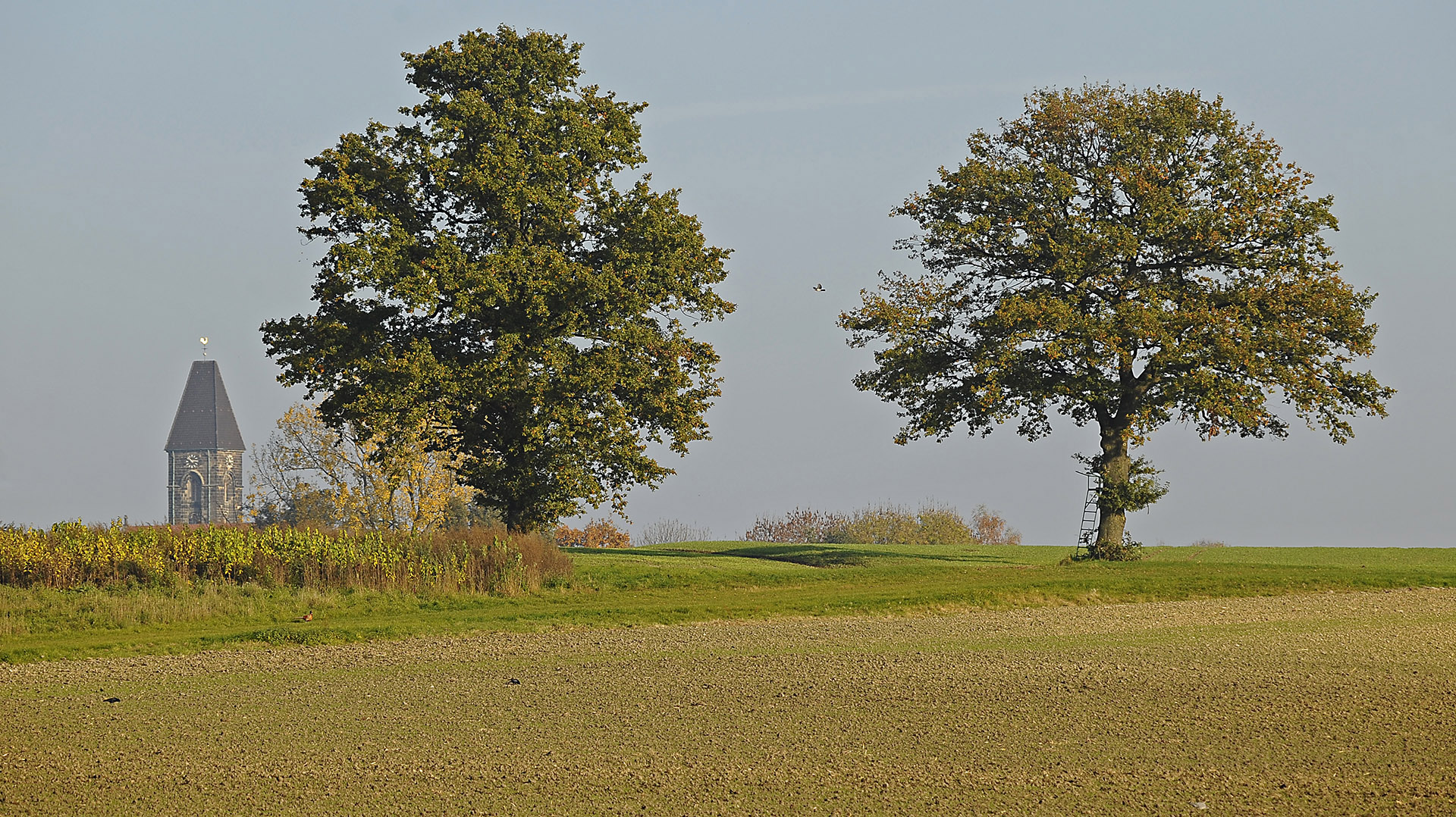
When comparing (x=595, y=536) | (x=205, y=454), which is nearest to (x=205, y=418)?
(x=205, y=454)

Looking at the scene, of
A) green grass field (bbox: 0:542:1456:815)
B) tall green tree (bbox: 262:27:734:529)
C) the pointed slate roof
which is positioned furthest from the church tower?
green grass field (bbox: 0:542:1456:815)

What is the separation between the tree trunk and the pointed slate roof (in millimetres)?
142823

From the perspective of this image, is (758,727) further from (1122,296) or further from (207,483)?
Result: (207,483)

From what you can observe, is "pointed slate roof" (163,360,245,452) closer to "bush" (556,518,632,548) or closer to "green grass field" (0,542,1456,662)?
"bush" (556,518,632,548)

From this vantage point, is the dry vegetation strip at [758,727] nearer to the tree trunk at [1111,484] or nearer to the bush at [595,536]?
the tree trunk at [1111,484]

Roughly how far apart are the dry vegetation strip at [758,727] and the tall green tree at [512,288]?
1293cm

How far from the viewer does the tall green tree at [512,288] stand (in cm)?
2730

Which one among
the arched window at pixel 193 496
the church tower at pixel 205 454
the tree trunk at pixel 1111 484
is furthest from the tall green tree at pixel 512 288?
the arched window at pixel 193 496

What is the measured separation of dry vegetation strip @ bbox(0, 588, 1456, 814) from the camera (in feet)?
25.5

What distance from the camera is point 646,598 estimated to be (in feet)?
70.4

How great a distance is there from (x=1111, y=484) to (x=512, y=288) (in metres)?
14.7

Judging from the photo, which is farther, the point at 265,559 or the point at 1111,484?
the point at 1111,484

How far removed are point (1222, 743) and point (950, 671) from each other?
3699 millimetres

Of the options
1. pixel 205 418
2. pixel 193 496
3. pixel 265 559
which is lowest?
pixel 265 559
